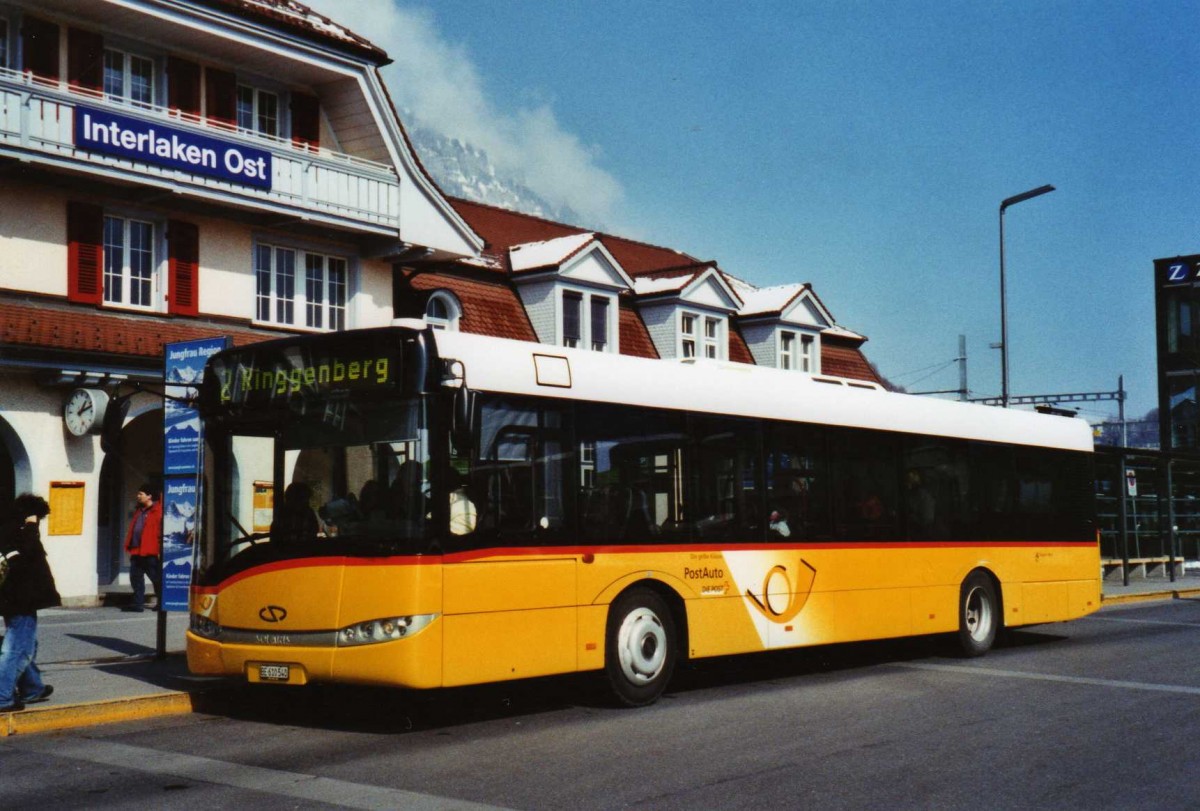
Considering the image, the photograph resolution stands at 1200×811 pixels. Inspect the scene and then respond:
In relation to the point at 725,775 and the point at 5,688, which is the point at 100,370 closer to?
the point at 5,688

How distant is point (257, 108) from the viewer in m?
25.4

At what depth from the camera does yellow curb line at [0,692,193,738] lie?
10.1 metres

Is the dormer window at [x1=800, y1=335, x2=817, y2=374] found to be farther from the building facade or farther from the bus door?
the bus door

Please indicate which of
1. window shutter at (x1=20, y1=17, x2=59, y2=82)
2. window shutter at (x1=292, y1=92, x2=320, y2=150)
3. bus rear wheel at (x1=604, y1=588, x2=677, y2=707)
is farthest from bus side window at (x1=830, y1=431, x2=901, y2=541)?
window shutter at (x1=292, y1=92, x2=320, y2=150)

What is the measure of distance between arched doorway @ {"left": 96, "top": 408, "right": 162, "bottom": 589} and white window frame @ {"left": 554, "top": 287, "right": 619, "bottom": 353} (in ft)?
31.6

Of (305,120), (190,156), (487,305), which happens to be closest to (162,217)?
(190,156)

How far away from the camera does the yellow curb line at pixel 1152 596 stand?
24.9 m

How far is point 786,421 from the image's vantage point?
13.1 m

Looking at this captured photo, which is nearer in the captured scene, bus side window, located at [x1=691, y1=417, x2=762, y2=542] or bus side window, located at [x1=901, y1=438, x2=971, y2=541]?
bus side window, located at [x1=691, y1=417, x2=762, y2=542]

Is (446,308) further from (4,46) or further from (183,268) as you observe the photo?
(4,46)

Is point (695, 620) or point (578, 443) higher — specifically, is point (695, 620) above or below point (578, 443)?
below

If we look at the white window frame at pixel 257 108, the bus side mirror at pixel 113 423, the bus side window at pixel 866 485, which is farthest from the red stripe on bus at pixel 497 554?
the white window frame at pixel 257 108

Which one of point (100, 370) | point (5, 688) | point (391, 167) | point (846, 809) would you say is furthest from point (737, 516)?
point (391, 167)

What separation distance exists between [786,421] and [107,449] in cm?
628
